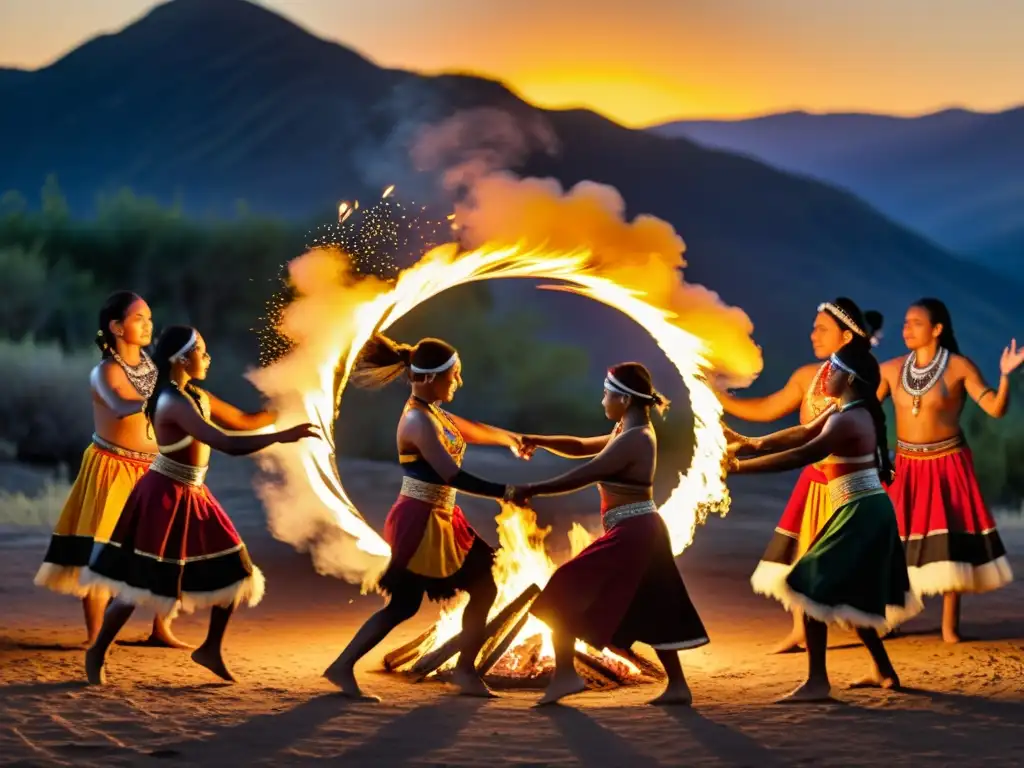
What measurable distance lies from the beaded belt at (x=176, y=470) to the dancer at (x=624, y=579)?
1712 mm

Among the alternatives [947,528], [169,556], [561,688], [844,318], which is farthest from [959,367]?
[169,556]

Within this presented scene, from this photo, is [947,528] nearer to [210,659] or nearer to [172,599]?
[210,659]

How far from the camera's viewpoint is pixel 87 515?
26.9ft

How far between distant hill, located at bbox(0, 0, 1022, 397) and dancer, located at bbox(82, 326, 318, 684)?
1324 inches

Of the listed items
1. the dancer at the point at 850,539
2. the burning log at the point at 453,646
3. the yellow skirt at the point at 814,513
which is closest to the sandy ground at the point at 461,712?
the burning log at the point at 453,646

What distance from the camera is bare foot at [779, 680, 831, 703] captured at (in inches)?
277

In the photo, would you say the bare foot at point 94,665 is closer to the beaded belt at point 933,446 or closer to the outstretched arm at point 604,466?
the outstretched arm at point 604,466

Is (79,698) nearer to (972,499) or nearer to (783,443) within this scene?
(783,443)

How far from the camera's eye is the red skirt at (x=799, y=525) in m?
8.60

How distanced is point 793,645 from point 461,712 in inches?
118

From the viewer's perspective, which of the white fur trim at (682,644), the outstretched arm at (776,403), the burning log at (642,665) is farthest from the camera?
the outstretched arm at (776,403)

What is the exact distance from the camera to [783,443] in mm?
7758

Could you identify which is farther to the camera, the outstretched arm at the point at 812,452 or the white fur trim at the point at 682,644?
the outstretched arm at the point at 812,452

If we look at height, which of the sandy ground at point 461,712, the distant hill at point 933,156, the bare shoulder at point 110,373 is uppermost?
A: the distant hill at point 933,156
